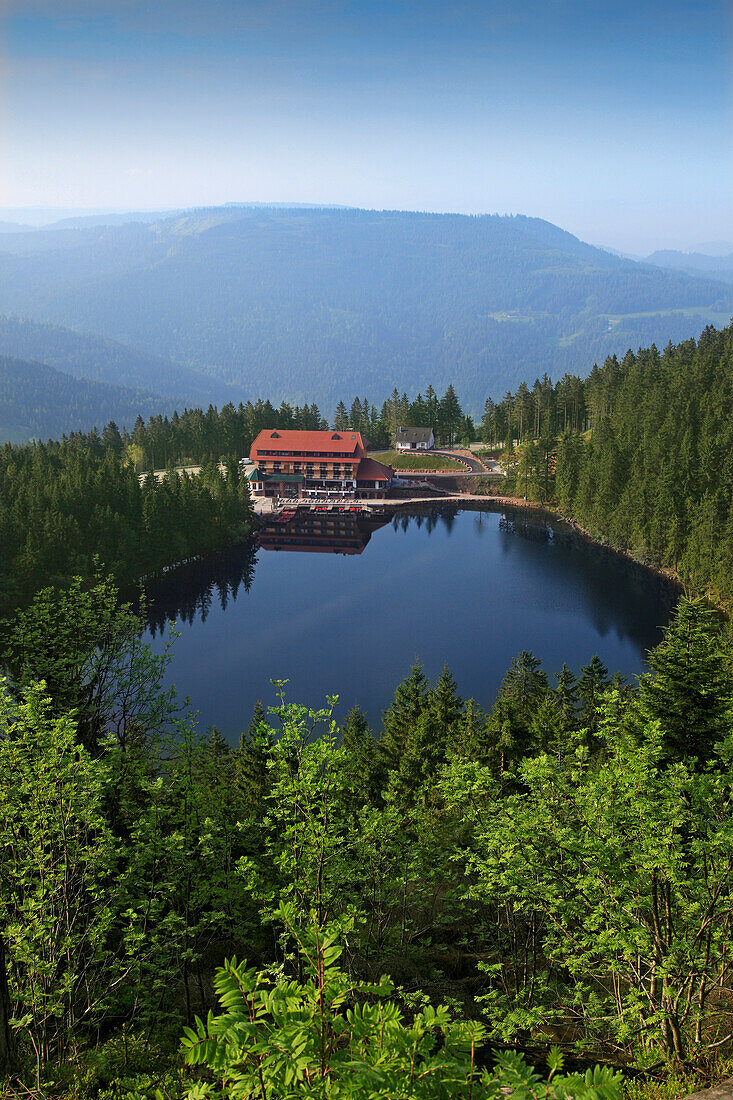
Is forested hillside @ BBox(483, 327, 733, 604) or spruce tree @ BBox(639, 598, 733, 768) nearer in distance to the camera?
spruce tree @ BBox(639, 598, 733, 768)

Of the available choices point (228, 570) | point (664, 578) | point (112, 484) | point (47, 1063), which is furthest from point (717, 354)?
point (47, 1063)

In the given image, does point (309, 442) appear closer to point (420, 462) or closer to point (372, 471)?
point (372, 471)

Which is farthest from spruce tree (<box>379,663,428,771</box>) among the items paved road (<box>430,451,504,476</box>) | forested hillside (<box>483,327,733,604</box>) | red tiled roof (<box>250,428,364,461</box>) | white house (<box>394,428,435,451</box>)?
white house (<box>394,428,435,451</box>)

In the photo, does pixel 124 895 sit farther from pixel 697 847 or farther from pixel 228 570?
pixel 228 570

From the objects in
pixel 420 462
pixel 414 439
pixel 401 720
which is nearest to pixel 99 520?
pixel 401 720

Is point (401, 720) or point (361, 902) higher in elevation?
point (361, 902)

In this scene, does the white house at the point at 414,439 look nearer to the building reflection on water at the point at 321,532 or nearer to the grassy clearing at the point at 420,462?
the grassy clearing at the point at 420,462

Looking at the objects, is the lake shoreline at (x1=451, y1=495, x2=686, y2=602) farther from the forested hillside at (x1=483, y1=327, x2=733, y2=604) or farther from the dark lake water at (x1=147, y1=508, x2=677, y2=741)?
the dark lake water at (x1=147, y1=508, x2=677, y2=741)
